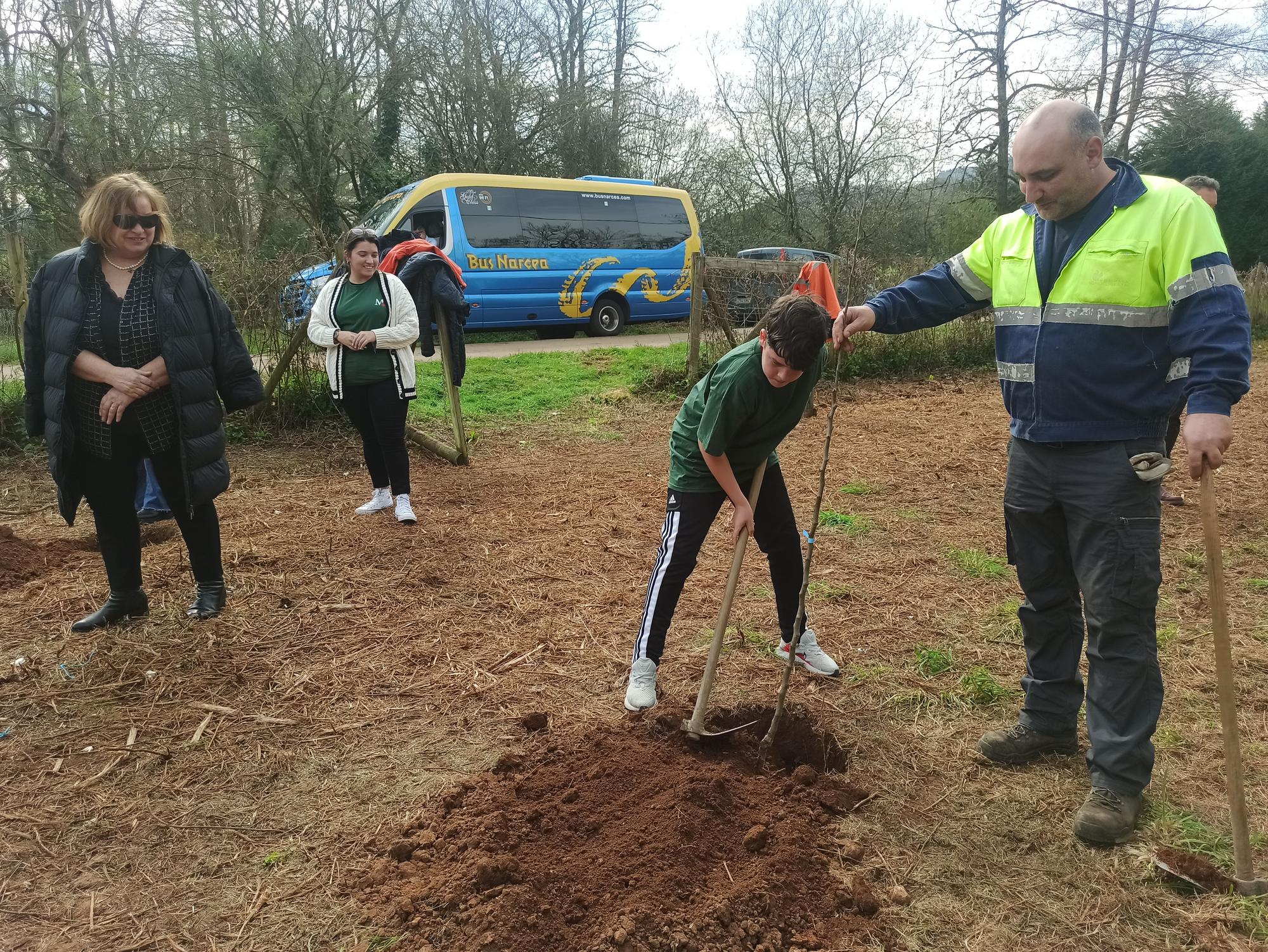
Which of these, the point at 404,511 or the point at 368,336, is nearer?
the point at 368,336

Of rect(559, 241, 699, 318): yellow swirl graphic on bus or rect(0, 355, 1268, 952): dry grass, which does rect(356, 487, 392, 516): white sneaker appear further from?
rect(559, 241, 699, 318): yellow swirl graphic on bus

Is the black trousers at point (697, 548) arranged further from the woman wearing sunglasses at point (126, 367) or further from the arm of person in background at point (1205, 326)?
the woman wearing sunglasses at point (126, 367)

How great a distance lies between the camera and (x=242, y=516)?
5508 mm

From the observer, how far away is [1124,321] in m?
2.28

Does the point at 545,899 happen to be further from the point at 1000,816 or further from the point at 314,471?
the point at 314,471

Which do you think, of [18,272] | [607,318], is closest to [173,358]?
[18,272]

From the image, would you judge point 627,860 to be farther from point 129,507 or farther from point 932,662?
point 129,507

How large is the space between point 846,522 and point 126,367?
416cm

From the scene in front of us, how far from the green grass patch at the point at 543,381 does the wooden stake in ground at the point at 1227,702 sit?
7325 mm

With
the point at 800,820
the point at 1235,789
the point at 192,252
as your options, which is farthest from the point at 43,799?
the point at 192,252

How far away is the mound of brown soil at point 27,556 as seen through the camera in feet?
14.5

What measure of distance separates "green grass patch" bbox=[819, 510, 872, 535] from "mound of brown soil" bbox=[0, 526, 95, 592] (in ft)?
14.9

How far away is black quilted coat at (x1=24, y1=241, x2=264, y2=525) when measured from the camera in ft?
11.0

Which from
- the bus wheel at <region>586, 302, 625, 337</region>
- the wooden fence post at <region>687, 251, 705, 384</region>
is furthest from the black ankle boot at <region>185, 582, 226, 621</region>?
the bus wheel at <region>586, 302, 625, 337</region>
